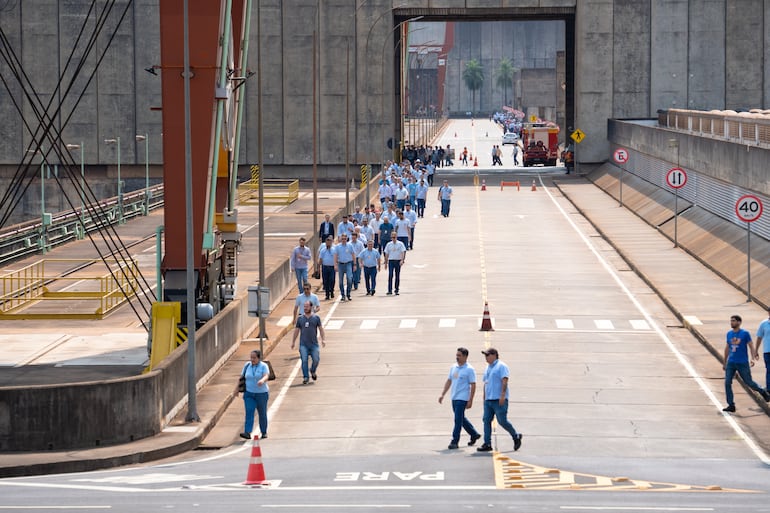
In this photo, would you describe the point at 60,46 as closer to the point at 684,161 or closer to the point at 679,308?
the point at 684,161

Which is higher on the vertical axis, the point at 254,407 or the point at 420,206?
the point at 420,206

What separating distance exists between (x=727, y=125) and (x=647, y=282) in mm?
11297

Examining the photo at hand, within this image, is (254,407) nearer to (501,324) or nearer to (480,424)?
(480,424)

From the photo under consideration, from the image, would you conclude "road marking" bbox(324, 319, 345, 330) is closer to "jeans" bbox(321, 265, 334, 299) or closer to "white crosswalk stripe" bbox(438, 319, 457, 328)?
"white crosswalk stripe" bbox(438, 319, 457, 328)

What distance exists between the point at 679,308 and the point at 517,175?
55692 millimetres

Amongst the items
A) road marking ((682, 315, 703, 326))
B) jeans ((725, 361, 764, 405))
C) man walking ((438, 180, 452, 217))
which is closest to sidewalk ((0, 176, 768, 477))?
road marking ((682, 315, 703, 326))

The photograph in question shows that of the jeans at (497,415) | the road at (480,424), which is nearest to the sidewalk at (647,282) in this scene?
the road at (480,424)

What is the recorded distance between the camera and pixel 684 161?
59.2 metres

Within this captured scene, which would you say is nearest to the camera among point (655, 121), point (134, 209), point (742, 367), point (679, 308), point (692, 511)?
point (692, 511)

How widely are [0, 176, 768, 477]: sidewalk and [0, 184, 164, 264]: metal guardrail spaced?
1649cm

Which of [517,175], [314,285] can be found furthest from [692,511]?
[517,175]

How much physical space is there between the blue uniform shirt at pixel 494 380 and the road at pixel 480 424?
879 mm

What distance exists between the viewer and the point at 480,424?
24.8 m

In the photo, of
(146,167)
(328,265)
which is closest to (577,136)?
A: (146,167)
